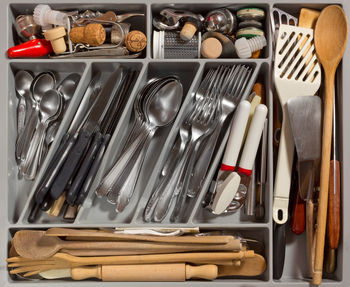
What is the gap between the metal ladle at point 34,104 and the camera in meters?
1.19

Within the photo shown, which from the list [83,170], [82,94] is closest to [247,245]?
[83,170]

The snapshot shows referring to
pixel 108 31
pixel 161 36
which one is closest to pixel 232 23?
pixel 161 36

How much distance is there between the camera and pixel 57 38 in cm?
116

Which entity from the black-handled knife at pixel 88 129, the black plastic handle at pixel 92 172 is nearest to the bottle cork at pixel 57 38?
the black-handled knife at pixel 88 129

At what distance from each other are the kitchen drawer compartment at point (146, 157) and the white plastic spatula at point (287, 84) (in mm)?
208

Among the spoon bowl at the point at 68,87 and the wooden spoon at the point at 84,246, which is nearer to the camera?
the wooden spoon at the point at 84,246

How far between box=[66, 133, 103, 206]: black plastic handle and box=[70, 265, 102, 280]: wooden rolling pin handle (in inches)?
6.0

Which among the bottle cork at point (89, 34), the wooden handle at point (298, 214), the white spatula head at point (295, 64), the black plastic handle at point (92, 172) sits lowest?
the wooden handle at point (298, 214)

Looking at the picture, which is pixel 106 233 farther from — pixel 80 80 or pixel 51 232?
pixel 80 80

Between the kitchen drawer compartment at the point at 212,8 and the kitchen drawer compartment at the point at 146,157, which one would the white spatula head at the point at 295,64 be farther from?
the kitchen drawer compartment at the point at 146,157

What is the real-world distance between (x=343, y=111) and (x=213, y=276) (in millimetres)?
496

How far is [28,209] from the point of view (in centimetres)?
117

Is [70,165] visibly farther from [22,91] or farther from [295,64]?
[295,64]

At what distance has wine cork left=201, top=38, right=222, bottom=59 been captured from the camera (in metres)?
1.16
